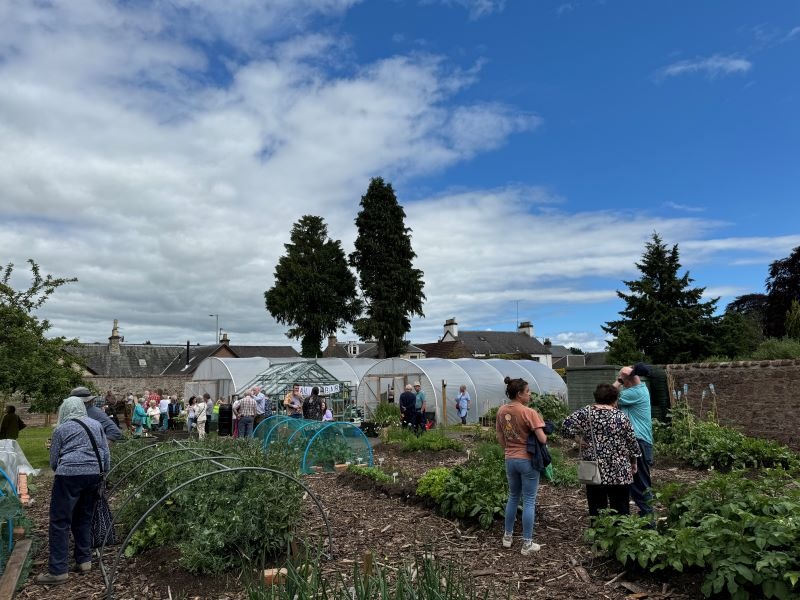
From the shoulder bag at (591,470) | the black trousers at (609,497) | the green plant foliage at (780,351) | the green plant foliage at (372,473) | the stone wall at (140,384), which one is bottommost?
the green plant foliage at (372,473)

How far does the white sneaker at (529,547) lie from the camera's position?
5.42 metres

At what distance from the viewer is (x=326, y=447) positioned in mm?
10602

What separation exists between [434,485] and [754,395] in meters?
8.39

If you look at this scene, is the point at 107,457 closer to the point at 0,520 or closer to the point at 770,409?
the point at 0,520

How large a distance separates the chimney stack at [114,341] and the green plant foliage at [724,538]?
4566 cm

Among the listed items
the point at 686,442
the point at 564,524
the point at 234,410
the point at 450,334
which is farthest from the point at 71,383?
the point at 450,334

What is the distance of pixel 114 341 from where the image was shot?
44281 mm

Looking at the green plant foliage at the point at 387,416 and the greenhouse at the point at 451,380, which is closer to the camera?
the green plant foliage at the point at 387,416

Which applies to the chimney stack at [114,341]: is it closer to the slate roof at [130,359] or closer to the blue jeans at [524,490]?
the slate roof at [130,359]

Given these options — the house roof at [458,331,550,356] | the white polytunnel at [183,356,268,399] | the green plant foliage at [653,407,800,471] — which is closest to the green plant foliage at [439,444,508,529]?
the green plant foliage at [653,407,800,471]

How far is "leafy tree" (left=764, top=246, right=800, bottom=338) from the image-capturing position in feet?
89.4

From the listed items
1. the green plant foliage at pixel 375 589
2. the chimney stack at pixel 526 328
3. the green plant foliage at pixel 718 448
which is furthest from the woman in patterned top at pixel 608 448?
the chimney stack at pixel 526 328

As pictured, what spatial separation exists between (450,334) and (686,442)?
155ft

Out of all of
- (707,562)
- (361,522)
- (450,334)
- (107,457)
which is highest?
(450,334)
